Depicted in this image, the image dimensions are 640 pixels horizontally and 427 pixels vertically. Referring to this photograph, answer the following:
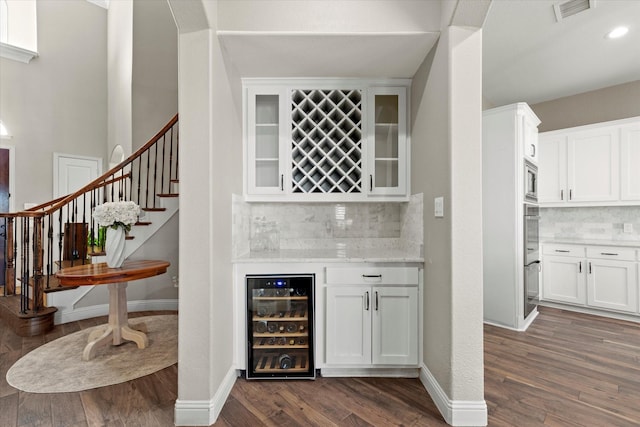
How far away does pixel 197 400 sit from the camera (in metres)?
1.75

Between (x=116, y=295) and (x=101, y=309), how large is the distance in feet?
4.24

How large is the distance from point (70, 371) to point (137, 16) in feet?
16.3

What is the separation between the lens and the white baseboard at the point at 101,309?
340 centimetres

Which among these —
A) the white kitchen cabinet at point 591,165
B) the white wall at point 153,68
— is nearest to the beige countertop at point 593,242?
the white kitchen cabinet at point 591,165

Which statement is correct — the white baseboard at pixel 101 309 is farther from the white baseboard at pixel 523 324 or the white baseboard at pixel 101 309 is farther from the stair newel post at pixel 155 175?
the white baseboard at pixel 523 324

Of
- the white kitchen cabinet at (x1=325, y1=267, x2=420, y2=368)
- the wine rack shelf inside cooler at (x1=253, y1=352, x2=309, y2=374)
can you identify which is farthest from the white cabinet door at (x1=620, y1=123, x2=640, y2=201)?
the wine rack shelf inside cooler at (x1=253, y1=352, x2=309, y2=374)

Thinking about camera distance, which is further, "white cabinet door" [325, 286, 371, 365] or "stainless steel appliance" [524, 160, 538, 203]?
"stainless steel appliance" [524, 160, 538, 203]

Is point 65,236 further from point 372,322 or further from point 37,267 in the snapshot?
point 372,322

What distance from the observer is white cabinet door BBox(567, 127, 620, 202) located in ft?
12.0

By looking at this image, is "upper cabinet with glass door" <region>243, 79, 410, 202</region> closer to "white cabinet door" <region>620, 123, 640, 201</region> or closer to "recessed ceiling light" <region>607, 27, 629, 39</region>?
"recessed ceiling light" <region>607, 27, 629, 39</region>

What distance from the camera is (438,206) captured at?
1898 mm

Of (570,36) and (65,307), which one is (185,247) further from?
(570,36)

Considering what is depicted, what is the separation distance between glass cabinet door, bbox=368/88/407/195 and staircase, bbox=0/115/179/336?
8.84 ft

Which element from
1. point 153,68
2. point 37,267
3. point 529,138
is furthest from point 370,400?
point 153,68
